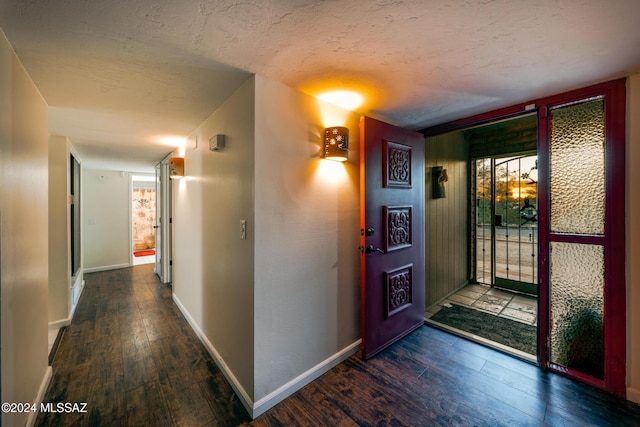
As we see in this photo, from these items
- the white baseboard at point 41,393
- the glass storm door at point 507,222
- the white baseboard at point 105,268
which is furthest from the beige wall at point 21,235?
the glass storm door at point 507,222

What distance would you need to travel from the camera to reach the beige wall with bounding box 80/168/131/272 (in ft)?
17.1

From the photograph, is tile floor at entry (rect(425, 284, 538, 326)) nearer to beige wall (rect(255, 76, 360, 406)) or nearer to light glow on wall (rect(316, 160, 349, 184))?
beige wall (rect(255, 76, 360, 406))

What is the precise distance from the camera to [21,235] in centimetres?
145

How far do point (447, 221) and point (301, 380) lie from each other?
2937 millimetres

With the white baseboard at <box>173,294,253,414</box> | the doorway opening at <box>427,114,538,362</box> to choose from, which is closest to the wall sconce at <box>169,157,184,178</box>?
the white baseboard at <box>173,294,253,414</box>

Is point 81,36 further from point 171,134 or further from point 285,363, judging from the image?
point 285,363

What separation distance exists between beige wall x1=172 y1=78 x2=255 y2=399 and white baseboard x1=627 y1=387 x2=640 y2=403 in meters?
2.59

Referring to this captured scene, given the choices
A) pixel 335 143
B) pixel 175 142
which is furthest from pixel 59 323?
pixel 335 143

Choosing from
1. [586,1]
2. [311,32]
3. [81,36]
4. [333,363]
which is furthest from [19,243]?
[586,1]

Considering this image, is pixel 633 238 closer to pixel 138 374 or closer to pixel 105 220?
pixel 138 374

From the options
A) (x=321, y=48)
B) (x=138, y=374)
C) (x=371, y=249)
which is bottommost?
(x=138, y=374)

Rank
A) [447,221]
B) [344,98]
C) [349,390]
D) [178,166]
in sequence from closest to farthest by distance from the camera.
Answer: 1. [349,390]
2. [344,98]
3. [178,166]
4. [447,221]

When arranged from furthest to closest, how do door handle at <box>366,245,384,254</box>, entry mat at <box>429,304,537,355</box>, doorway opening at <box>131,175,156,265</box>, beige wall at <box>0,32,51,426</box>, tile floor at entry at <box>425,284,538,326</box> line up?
1. doorway opening at <box>131,175,156,265</box>
2. tile floor at entry at <box>425,284,538,326</box>
3. entry mat at <box>429,304,537,355</box>
4. door handle at <box>366,245,384,254</box>
5. beige wall at <box>0,32,51,426</box>

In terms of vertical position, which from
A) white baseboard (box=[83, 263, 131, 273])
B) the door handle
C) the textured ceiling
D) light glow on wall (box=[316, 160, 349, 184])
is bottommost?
white baseboard (box=[83, 263, 131, 273])
